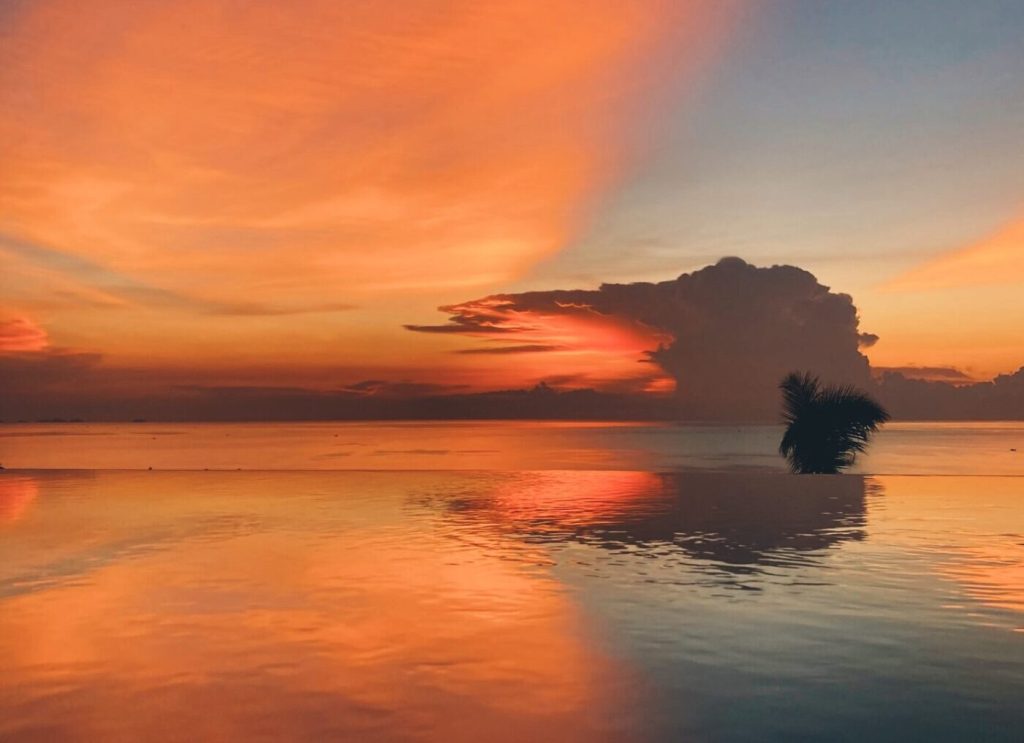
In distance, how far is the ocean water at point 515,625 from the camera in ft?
19.7

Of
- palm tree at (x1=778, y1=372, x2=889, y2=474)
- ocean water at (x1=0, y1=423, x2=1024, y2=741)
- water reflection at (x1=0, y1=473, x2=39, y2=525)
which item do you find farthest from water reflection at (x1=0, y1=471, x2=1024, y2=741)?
palm tree at (x1=778, y1=372, x2=889, y2=474)

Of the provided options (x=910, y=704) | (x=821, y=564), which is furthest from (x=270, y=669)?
(x=821, y=564)

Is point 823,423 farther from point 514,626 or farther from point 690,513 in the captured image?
point 514,626

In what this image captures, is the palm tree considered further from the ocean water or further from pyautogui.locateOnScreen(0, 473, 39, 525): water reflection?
pyautogui.locateOnScreen(0, 473, 39, 525): water reflection

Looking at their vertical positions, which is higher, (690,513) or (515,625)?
(690,513)

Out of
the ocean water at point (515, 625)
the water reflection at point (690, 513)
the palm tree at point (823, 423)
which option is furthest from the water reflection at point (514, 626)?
the palm tree at point (823, 423)

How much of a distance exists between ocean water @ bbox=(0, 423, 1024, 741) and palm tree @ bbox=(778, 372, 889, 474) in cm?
873

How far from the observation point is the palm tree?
86.7 feet

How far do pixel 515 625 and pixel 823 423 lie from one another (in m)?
20.4

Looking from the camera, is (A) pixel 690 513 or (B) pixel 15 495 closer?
(A) pixel 690 513

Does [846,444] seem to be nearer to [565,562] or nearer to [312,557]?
[565,562]

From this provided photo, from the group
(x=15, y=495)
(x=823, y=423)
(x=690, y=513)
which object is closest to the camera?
(x=690, y=513)

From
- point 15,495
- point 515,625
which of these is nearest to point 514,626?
point 515,625

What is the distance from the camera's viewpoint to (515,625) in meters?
8.43
